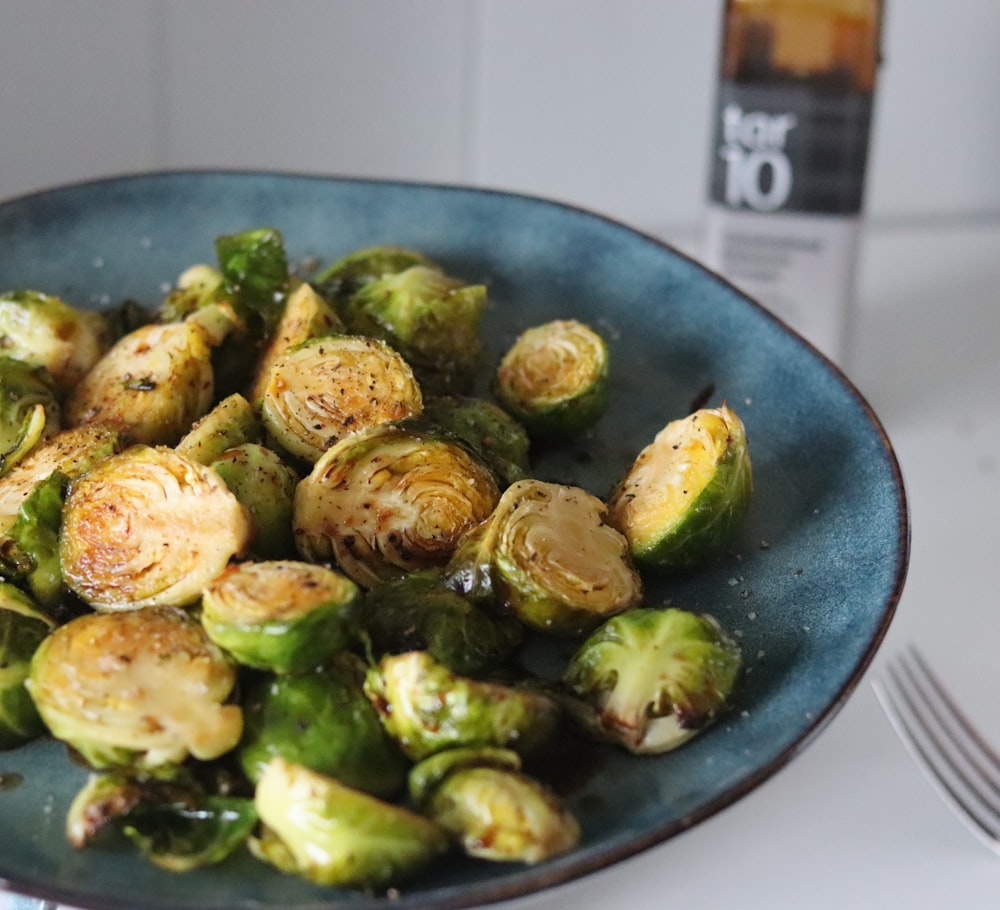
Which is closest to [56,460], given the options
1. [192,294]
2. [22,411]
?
[22,411]

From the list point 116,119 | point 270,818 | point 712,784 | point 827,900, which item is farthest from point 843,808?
point 116,119

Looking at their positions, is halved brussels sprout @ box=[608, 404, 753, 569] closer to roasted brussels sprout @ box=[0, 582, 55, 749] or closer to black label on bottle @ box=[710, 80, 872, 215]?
roasted brussels sprout @ box=[0, 582, 55, 749]

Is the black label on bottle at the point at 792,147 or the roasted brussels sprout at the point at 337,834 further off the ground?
the black label on bottle at the point at 792,147

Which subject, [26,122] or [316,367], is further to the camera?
[26,122]

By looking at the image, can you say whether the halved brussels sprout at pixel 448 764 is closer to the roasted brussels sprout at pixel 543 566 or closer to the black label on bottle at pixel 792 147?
the roasted brussels sprout at pixel 543 566

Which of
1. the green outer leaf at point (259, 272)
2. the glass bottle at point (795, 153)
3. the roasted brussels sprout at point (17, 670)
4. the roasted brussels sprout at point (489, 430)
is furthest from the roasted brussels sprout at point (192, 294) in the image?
the glass bottle at point (795, 153)

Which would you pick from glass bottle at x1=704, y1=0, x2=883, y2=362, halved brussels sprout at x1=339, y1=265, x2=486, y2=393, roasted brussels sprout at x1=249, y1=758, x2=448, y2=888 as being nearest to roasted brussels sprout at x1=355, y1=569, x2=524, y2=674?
roasted brussels sprout at x1=249, y1=758, x2=448, y2=888

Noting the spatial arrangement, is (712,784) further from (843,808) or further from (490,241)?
(490,241)
